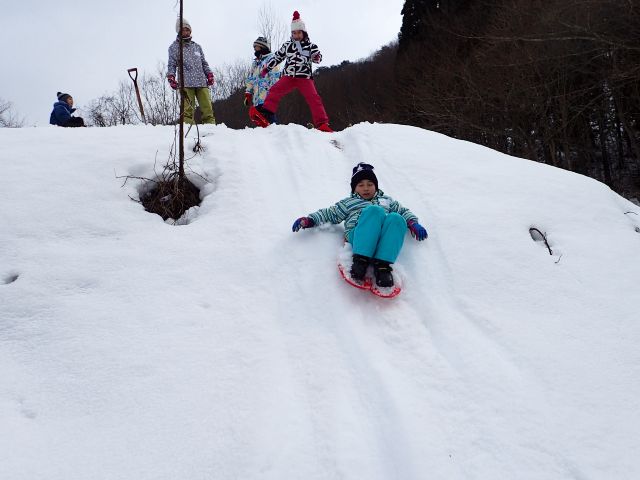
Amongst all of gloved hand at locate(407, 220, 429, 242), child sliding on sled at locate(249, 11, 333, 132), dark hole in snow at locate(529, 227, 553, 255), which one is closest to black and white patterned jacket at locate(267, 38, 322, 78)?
child sliding on sled at locate(249, 11, 333, 132)

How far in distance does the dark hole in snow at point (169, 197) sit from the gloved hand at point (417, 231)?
6.27 ft

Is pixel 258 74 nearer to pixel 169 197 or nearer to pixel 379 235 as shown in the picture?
pixel 169 197

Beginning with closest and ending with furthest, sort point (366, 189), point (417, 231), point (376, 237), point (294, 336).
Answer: point (294, 336) → point (376, 237) → point (417, 231) → point (366, 189)

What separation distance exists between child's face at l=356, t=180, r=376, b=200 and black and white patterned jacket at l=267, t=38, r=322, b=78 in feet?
10.8

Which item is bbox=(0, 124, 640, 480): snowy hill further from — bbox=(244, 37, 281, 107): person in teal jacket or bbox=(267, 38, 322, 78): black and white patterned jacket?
bbox=(244, 37, 281, 107): person in teal jacket

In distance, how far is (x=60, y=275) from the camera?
231 cm

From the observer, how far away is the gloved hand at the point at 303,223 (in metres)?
2.93

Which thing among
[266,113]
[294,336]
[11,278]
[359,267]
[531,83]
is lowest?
[294,336]

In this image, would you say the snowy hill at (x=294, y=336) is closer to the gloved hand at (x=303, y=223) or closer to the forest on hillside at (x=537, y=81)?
the gloved hand at (x=303, y=223)

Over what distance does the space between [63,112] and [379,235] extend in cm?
650

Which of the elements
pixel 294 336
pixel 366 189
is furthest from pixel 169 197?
pixel 294 336

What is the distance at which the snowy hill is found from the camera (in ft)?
5.25

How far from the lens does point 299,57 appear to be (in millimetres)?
5617

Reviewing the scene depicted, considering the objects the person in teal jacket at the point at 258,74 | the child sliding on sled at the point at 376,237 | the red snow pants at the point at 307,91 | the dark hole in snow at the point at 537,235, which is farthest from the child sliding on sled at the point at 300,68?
the dark hole in snow at the point at 537,235
